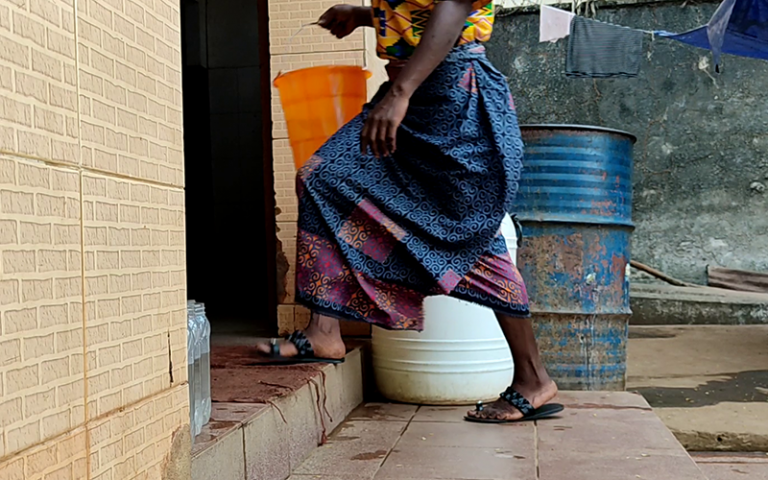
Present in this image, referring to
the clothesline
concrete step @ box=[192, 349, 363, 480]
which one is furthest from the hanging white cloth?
concrete step @ box=[192, 349, 363, 480]

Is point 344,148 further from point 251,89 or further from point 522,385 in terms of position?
point 251,89

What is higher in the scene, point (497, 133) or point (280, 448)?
point (497, 133)

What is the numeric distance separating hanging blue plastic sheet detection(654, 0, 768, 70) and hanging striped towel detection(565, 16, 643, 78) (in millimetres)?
591

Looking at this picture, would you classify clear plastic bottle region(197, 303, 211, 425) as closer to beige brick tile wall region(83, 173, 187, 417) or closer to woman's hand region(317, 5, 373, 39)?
beige brick tile wall region(83, 173, 187, 417)

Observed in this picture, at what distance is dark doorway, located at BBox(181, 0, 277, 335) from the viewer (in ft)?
16.9

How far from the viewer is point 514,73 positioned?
7641 millimetres

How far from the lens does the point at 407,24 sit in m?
2.28

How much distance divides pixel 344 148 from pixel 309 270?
1.28ft

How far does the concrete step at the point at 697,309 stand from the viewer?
5.97 m

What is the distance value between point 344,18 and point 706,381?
265 centimetres

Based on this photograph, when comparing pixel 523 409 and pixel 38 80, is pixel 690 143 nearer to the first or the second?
pixel 523 409

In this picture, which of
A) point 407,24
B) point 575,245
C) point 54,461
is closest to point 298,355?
point 407,24

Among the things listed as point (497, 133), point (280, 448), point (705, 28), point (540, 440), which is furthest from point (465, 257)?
point (705, 28)

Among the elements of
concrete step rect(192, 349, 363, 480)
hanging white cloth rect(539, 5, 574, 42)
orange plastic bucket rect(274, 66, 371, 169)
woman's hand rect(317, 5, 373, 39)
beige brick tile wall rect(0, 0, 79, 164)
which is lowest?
concrete step rect(192, 349, 363, 480)
